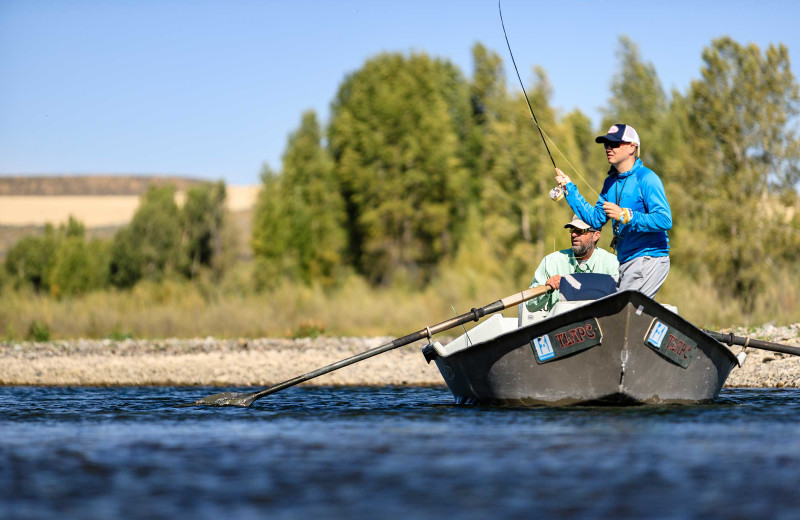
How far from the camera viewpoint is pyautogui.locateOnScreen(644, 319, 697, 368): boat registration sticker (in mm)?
9539

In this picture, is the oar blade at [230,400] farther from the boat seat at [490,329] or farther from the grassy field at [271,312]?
the grassy field at [271,312]

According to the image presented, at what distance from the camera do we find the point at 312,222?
52.0m

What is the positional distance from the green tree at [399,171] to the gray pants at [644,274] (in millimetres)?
38519

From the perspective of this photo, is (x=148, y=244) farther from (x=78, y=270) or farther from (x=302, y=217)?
(x=302, y=217)

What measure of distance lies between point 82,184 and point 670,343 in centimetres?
13690

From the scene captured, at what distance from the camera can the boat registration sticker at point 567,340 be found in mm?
9523

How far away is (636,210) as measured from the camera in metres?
9.70

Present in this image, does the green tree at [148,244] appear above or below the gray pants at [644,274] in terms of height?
above

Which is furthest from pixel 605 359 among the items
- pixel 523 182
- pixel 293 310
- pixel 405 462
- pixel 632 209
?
pixel 523 182

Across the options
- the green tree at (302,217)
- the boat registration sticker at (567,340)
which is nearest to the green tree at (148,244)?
the green tree at (302,217)

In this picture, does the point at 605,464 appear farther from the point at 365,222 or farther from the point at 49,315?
the point at 365,222

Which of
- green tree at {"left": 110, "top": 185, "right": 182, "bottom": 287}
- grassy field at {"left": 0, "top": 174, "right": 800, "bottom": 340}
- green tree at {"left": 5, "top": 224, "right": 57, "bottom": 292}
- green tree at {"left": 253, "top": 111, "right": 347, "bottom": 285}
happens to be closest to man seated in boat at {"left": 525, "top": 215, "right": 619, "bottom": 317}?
grassy field at {"left": 0, "top": 174, "right": 800, "bottom": 340}

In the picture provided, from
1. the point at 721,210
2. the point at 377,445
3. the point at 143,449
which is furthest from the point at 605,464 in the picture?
the point at 721,210

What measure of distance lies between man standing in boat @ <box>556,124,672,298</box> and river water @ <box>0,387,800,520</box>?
1185 mm
